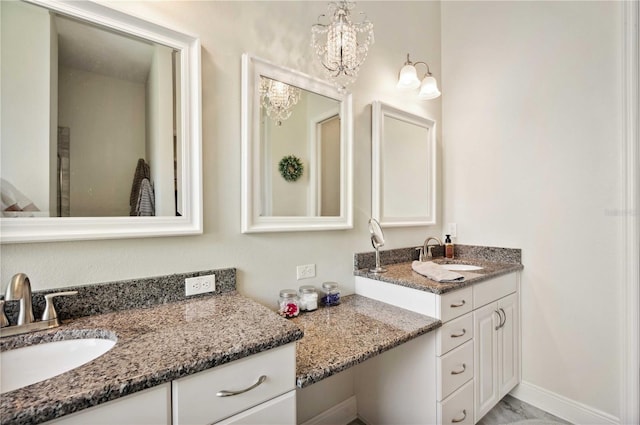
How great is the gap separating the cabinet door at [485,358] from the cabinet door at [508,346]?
0.07 m

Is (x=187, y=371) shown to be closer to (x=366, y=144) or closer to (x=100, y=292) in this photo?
(x=100, y=292)

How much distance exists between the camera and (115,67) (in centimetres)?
115

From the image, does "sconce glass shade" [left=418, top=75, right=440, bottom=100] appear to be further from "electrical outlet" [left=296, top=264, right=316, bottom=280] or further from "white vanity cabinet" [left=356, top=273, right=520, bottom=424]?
"electrical outlet" [left=296, top=264, right=316, bottom=280]

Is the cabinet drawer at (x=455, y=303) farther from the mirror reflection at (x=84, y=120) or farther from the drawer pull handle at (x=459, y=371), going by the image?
the mirror reflection at (x=84, y=120)

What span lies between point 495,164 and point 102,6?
2.50 metres

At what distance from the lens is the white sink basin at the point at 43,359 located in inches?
31.9

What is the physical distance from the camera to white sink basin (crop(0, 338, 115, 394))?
2.66 feet

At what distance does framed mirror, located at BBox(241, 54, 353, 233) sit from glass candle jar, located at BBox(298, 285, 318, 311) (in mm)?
338

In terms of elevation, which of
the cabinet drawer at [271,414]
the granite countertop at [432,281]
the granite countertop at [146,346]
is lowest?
the cabinet drawer at [271,414]

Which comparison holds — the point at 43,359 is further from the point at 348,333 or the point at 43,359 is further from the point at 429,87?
the point at 429,87

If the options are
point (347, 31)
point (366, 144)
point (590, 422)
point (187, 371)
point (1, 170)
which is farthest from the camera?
point (366, 144)

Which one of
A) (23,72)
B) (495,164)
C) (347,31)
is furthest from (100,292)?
(495,164)

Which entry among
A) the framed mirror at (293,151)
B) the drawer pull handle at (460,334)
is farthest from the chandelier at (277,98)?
the drawer pull handle at (460,334)

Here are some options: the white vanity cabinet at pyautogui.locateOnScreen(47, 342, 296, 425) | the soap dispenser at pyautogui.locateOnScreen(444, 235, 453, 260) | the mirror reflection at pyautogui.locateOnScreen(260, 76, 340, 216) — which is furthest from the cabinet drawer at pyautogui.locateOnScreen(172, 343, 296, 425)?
the soap dispenser at pyautogui.locateOnScreen(444, 235, 453, 260)
